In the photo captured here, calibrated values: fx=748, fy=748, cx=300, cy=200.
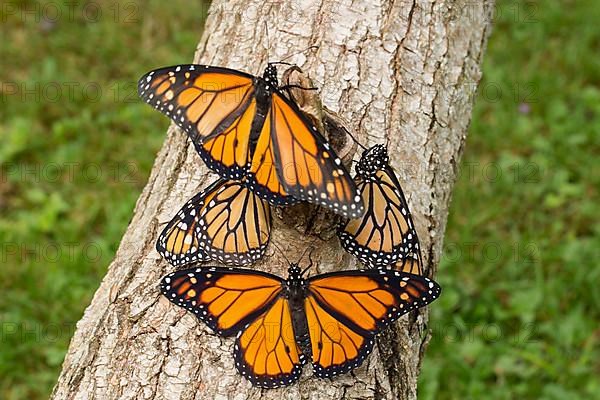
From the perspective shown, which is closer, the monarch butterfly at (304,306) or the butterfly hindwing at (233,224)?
the monarch butterfly at (304,306)

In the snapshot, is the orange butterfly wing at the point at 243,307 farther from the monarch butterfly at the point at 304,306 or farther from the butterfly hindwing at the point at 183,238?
the butterfly hindwing at the point at 183,238

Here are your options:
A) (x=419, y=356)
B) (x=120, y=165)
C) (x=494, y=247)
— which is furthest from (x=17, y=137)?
(x=419, y=356)

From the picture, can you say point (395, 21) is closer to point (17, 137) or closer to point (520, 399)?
point (520, 399)

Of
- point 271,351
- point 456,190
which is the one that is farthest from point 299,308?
point 456,190

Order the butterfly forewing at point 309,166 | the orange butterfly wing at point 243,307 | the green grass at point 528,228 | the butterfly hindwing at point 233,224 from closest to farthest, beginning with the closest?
the butterfly forewing at point 309,166 → the orange butterfly wing at point 243,307 → the butterfly hindwing at point 233,224 → the green grass at point 528,228

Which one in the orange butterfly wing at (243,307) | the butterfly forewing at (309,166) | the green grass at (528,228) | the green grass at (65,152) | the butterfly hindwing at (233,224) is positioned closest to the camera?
the butterfly forewing at (309,166)

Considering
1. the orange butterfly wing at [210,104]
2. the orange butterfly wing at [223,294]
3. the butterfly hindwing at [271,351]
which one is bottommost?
the butterfly hindwing at [271,351]

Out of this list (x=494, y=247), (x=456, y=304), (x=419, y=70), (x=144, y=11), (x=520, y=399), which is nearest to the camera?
(x=419, y=70)

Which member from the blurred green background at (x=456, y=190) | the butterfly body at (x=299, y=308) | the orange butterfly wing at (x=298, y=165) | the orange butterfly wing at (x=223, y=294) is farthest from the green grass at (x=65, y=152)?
the orange butterfly wing at (x=298, y=165)

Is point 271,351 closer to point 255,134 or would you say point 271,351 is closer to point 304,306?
point 304,306
